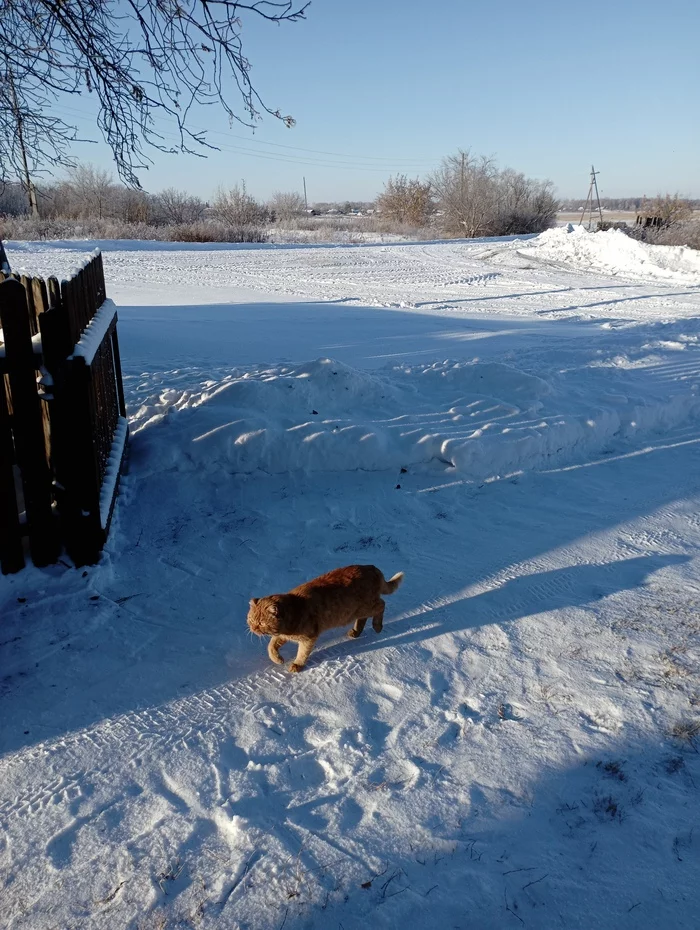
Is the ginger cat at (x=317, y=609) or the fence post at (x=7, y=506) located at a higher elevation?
the fence post at (x=7, y=506)

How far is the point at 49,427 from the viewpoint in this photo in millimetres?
3912

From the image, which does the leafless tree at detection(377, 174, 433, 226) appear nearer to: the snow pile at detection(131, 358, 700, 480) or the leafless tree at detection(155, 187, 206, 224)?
the leafless tree at detection(155, 187, 206, 224)

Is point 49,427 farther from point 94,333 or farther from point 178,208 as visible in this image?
point 178,208

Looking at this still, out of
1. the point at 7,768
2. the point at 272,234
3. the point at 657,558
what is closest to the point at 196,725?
the point at 7,768

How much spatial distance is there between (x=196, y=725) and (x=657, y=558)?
316cm

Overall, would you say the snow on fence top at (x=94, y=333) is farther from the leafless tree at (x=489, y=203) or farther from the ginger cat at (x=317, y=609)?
the leafless tree at (x=489, y=203)

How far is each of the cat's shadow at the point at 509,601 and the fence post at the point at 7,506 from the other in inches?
74.4

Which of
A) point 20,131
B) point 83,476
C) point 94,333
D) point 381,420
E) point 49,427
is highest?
point 20,131

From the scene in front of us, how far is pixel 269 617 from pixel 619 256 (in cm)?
2117

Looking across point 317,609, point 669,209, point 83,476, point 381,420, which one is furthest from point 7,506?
point 669,209

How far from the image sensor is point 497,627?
11.8ft

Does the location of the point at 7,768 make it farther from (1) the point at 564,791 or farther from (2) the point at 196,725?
(1) the point at 564,791

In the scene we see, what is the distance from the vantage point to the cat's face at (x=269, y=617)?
3.08 m

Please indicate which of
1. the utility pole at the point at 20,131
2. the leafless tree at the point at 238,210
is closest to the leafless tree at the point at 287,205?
the leafless tree at the point at 238,210
